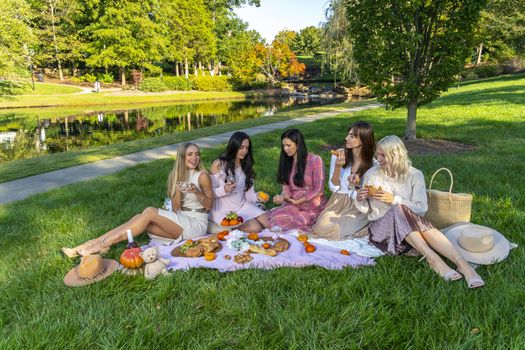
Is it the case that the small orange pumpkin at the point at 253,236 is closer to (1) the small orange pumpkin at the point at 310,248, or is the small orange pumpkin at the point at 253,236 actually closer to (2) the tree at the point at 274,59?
(1) the small orange pumpkin at the point at 310,248

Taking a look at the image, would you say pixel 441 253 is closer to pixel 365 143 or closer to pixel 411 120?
pixel 365 143

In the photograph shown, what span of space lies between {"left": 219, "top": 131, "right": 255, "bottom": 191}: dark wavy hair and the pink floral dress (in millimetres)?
540

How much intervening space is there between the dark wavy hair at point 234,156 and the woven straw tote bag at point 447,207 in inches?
86.5

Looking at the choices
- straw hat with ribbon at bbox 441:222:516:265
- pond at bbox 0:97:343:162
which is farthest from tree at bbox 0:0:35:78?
straw hat with ribbon at bbox 441:222:516:265

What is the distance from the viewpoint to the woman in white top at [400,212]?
3.14m

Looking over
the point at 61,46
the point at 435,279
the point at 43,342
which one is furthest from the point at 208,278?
the point at 61,46

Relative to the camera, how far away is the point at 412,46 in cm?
849

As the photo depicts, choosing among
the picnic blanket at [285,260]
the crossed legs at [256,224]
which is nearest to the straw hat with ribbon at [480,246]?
the picnic blanket at [285,260]

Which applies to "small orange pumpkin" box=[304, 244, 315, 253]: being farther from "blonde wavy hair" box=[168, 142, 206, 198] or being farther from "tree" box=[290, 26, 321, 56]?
"tree" box=[290, 26, 321, 56]

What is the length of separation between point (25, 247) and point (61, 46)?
4235cm

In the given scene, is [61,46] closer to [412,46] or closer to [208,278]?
[412,46]

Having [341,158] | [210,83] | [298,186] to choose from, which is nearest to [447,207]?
[341,158]

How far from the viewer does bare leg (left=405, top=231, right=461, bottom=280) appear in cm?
302

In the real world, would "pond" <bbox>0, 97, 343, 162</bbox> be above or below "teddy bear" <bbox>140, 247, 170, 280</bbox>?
below
